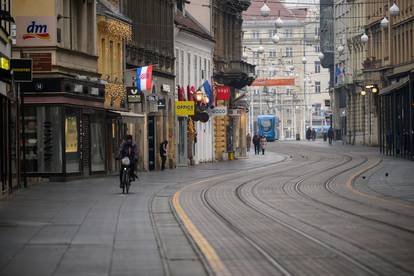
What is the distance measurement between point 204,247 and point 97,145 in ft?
99.1

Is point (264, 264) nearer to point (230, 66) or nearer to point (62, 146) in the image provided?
point (62, 146)

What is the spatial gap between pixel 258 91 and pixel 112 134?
13719 centimetres

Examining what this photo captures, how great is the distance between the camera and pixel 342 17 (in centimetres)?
12544

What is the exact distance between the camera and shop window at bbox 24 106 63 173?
43469 mm

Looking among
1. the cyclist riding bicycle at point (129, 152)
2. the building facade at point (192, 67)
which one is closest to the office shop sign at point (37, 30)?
the cyclist riding bicycle at point (129, 152)

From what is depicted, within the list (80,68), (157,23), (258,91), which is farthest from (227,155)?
(258,91)

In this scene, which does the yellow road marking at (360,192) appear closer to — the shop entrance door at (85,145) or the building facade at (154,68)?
the shop entrance door at (85,145)

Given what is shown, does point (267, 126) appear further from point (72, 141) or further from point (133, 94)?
point (72, 141)

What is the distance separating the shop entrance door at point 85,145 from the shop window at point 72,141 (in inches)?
23.3

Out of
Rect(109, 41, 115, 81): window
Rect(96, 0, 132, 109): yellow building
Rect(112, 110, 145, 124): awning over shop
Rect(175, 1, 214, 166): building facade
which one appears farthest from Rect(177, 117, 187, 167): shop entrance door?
Rect(112, 110, 145, 124): awning over shop

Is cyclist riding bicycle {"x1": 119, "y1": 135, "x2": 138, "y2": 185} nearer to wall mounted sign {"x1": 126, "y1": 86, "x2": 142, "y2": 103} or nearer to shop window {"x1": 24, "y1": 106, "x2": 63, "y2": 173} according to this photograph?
shop window {"x1": 24, "y1": 106, "x2": 63, "y2": 173}

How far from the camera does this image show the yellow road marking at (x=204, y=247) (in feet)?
51.8

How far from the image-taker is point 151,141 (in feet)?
204

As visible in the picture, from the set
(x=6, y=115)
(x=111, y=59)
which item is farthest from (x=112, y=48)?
(x=6, y=115)
